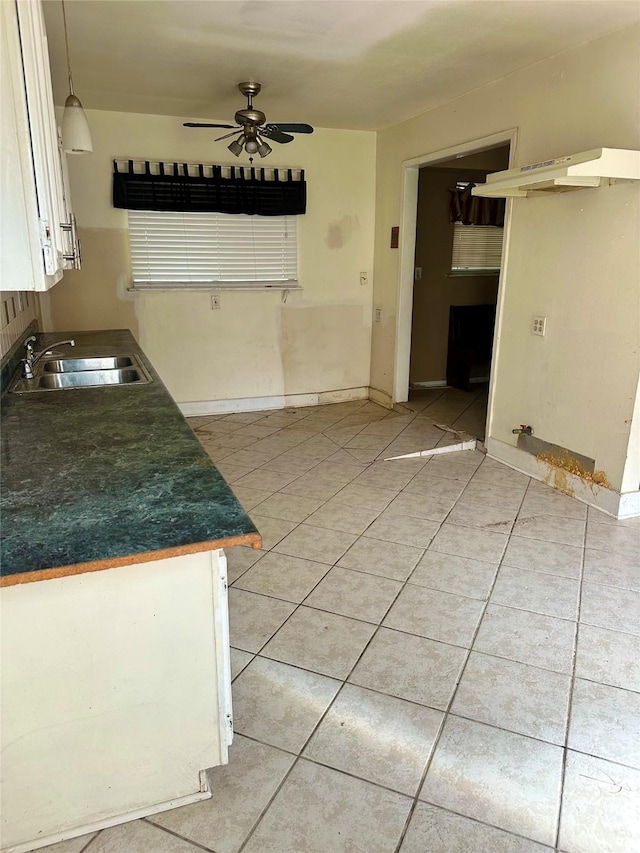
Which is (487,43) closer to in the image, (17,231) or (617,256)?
(617,256)

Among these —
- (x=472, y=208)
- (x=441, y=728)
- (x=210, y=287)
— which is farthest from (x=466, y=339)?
(x=441, y=728)

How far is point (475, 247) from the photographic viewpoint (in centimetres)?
614

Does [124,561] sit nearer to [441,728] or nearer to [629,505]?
[441,728]

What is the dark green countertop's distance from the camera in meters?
1.18

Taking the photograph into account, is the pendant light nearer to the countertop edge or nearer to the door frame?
the countertop edge

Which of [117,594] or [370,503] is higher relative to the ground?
[117,594]

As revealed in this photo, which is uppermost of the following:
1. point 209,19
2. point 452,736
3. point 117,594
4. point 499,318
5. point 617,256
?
point 209,19

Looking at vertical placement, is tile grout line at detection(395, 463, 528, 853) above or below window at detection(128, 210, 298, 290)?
below

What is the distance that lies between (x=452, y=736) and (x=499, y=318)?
2.85 metres

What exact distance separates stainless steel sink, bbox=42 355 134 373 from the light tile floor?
1037 mm

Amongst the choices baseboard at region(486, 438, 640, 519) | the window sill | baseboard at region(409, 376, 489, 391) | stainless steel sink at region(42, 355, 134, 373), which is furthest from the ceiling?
baseboard at region(409, 376, 489, 391)

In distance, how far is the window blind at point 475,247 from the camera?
19.9 feet

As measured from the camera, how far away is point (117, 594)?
128cm

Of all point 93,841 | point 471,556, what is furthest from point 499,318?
point 93,841
